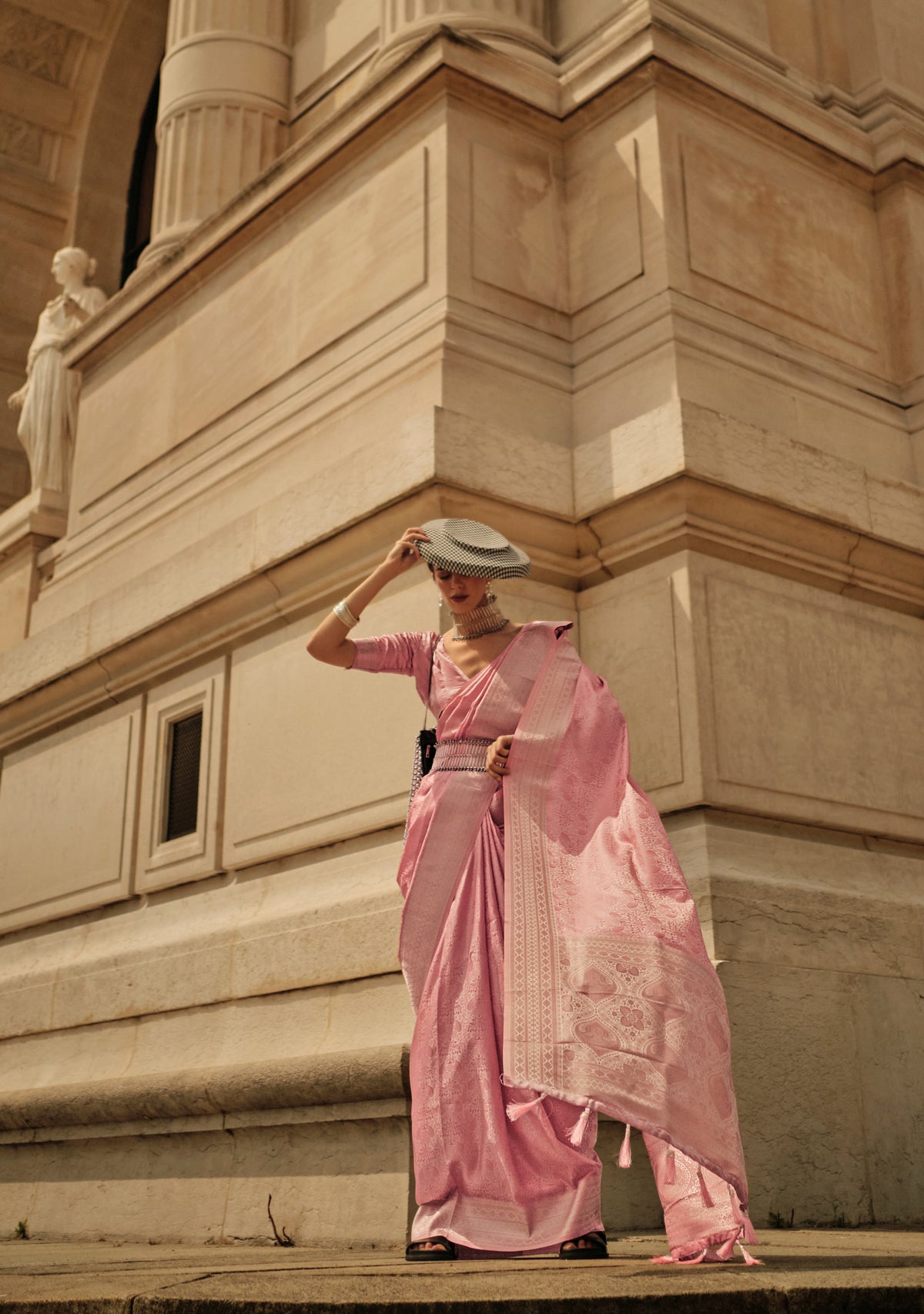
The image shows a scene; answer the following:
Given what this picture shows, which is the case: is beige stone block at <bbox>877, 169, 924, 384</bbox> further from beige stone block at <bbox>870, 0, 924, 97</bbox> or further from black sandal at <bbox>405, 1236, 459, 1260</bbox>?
black sandal at <bbox>405, 1236, 459, 1260</bbox>

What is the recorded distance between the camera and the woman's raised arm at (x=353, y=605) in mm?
5156

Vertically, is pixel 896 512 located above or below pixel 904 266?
below

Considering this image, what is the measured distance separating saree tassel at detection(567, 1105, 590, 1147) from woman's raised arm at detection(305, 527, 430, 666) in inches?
69.3

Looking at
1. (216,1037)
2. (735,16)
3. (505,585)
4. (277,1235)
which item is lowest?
(277,1235)

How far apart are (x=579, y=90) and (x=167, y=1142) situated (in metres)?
5.65

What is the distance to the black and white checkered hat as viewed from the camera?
4.93 meters

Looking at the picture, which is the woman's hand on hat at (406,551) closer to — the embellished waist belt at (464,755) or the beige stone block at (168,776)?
the embellished waist belt at (464,755)

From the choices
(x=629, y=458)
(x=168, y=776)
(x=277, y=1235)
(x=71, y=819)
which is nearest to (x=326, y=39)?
(x=629, y=458)

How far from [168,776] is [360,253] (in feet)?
9.80

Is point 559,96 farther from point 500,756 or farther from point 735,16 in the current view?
point 500,756

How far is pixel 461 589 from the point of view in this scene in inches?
199

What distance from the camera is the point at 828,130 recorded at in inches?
337

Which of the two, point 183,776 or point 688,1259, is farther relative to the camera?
point 183,776

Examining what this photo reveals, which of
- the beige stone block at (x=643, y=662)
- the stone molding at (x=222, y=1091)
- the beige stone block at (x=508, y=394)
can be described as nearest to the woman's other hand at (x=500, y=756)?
the stone molding at (x=222, y=1091)
